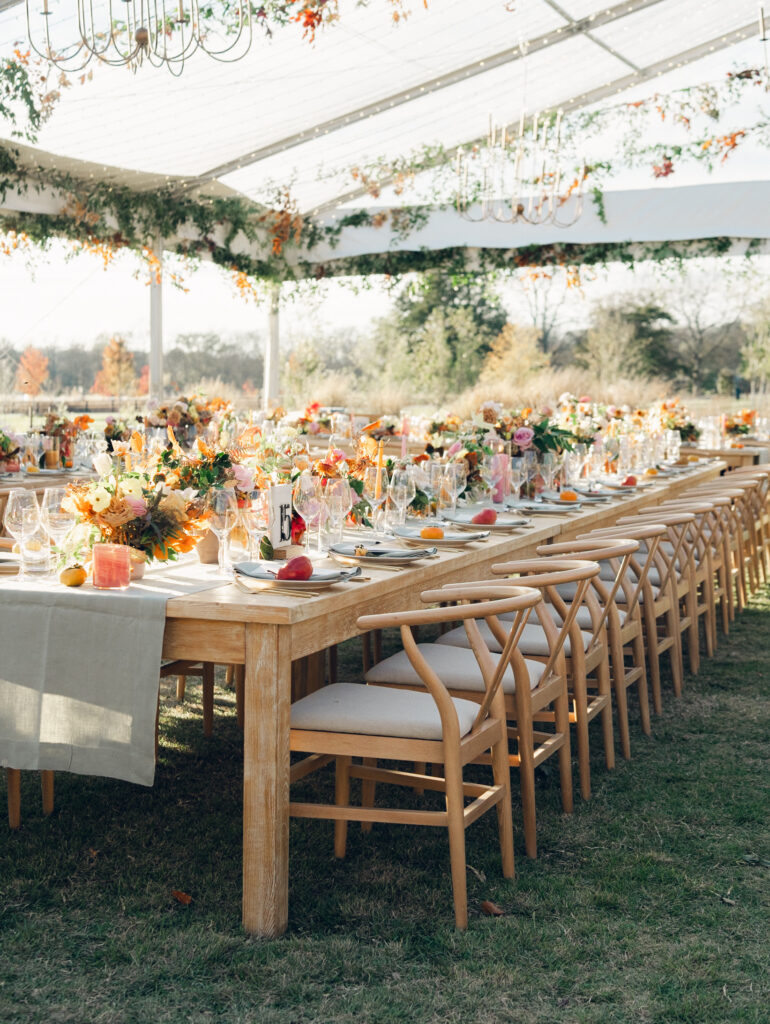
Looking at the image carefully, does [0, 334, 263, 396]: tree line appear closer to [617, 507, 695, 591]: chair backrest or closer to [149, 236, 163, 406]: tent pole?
[149, 236, 163, 406]: tent pole

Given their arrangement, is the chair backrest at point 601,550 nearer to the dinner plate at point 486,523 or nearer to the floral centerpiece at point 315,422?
the dinner plate at point 486,523

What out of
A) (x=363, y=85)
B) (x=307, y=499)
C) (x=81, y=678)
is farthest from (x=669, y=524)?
(x=363, y=85)

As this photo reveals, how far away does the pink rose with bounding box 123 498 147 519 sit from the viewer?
2.80 m

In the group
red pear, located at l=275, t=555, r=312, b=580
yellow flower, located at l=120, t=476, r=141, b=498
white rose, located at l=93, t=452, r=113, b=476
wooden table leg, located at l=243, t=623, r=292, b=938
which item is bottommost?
wooden table leg, located at l=243, t=623, r=292, b=938

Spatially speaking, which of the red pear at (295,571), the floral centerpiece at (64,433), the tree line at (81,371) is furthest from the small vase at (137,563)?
the tree line at (81,371)

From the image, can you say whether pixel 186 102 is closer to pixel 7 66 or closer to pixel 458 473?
pixel 7 66

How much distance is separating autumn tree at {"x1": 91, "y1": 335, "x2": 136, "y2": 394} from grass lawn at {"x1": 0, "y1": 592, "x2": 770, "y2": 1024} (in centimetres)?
827

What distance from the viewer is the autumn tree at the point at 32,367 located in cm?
1066

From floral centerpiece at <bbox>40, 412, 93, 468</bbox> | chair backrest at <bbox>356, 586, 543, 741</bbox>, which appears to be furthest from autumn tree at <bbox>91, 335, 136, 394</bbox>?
chair backrest at <bbox>356, 586, 543, 741</bbox>

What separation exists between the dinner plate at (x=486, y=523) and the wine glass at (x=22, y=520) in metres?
1.70

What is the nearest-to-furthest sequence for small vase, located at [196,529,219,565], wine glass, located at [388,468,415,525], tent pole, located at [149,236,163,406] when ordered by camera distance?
1. small vase, located at [196,529,219,565]
2. wine glass, located at [388,468,415,525]
3. tent pole, located at [149,236,163,406]

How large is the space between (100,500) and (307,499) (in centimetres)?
71

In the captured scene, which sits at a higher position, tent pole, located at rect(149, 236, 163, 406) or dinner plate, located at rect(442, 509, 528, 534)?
tent pole, located at rect(149, 236, 163, 406)

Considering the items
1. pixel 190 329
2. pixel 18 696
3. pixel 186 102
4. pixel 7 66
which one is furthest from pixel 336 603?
pixel 190 329
